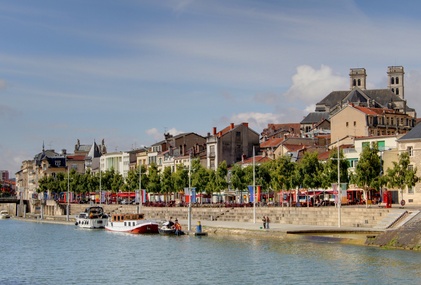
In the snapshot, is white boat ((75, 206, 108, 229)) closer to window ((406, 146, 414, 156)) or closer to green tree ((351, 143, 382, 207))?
green tree ((351, 143, 382, 207))

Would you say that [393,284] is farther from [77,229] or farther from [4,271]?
[77,229]

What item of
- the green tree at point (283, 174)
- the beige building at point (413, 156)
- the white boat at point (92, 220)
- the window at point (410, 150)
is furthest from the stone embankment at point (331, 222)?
the window at point (410, 150)

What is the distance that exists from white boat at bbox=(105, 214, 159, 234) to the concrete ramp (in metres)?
29.6

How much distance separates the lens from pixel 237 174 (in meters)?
118

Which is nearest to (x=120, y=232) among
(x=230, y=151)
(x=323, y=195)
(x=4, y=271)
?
(x=323, y=195)

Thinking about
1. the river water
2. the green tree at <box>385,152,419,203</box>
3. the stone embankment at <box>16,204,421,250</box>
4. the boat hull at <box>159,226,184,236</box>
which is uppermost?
the green tree at <box>385,152,419,203</box>

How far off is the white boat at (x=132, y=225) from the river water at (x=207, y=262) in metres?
10.1

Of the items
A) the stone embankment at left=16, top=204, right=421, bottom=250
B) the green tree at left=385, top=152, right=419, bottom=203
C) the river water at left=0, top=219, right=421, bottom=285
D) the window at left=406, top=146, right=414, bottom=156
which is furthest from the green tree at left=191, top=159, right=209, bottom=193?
the green tree at left=385, top=152, right=419, bottom=203

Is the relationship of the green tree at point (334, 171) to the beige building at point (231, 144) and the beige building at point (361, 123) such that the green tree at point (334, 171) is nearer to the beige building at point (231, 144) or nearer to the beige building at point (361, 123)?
the beige building at point (361, 123)

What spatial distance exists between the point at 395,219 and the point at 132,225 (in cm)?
3551

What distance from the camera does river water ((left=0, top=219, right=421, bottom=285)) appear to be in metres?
54.3

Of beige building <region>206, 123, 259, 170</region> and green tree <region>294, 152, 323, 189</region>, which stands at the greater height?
beige building <region>206, 123, 259, 170</region>

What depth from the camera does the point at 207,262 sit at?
63.6 metres

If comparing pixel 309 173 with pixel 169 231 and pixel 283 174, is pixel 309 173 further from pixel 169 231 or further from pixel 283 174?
pixel 169 231
